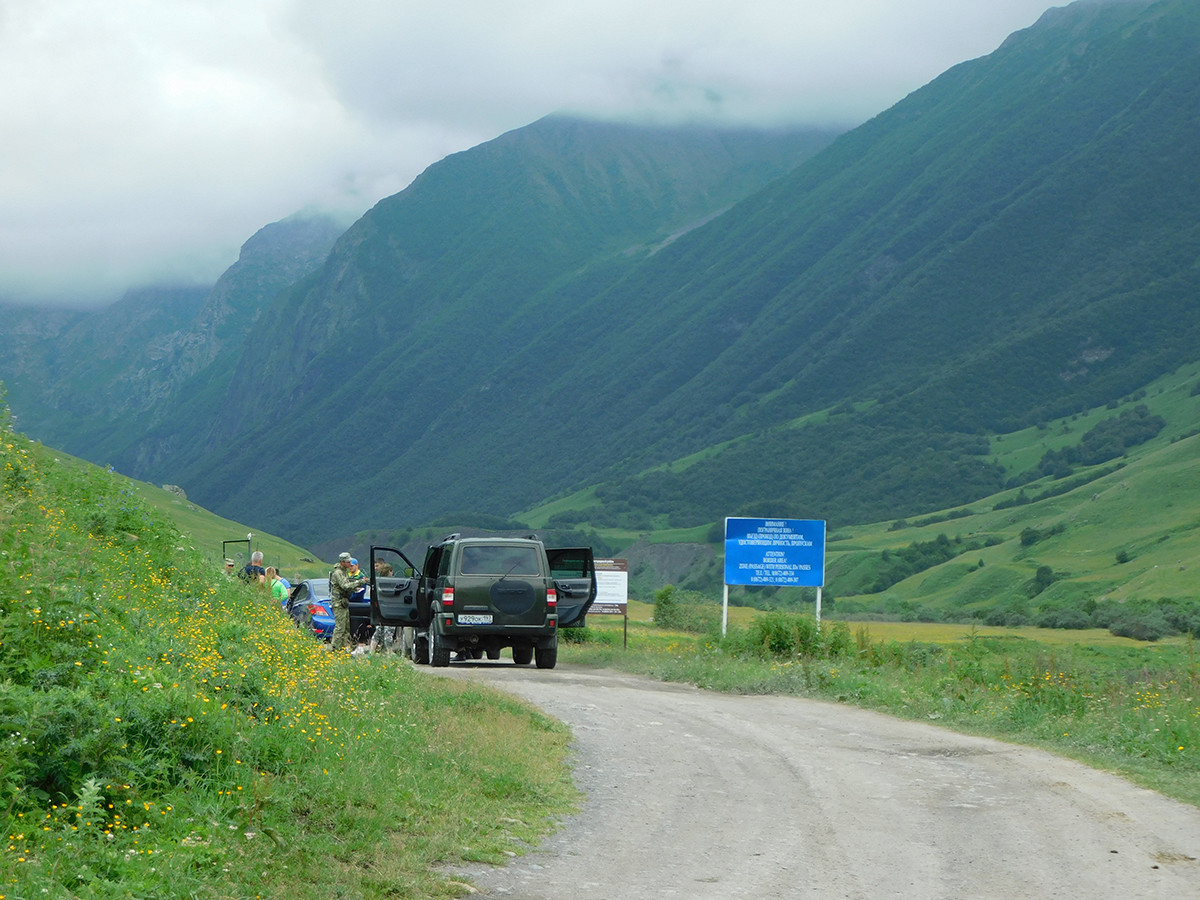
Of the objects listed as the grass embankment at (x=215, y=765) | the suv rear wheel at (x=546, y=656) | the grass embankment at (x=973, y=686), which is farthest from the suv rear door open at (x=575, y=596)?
the grass embankment at (x=215, y=765)

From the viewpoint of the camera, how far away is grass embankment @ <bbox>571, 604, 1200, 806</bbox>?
12.1 m

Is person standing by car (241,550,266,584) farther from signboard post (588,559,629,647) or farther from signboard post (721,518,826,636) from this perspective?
signboard post (721,518,826,636)

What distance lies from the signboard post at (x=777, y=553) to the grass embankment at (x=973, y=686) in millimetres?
1114

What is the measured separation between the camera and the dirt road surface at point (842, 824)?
7289 mm

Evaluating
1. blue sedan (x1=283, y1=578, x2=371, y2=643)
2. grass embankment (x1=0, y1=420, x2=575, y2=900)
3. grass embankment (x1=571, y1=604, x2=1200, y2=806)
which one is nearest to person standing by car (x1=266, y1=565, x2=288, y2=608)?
blue sedan (x1=283, y1=578, x2=371, y2=643)

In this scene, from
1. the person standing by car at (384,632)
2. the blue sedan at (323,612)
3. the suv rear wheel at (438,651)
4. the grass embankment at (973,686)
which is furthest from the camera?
the person standing by car at (384,632)

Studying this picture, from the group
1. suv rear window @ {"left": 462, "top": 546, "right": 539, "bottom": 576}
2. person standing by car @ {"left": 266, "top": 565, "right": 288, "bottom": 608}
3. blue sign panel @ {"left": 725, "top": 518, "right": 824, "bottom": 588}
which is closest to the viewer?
suv rear window @ {"left": 462, "top": 546, "right": 539, "bottom": 576}

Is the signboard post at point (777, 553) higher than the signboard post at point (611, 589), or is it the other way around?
the signboard post at point (777, 553)

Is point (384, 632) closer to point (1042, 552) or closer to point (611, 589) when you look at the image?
point (611, 589)

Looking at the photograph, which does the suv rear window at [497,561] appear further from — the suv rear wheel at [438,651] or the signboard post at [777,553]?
the signboard post at [777,553]

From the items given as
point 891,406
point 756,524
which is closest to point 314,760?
point 756,524

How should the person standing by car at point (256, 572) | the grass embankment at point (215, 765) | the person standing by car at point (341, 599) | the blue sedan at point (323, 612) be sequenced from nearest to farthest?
1. the grass embankment at point (215, 765)
2. the person standing by car at point (341, 599)
3. the person standing by car at point (256, 572)
4. the blue sedan at point (323, 612)

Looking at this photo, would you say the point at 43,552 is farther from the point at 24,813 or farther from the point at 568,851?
the point at 568,851

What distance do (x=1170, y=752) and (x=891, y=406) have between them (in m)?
192
